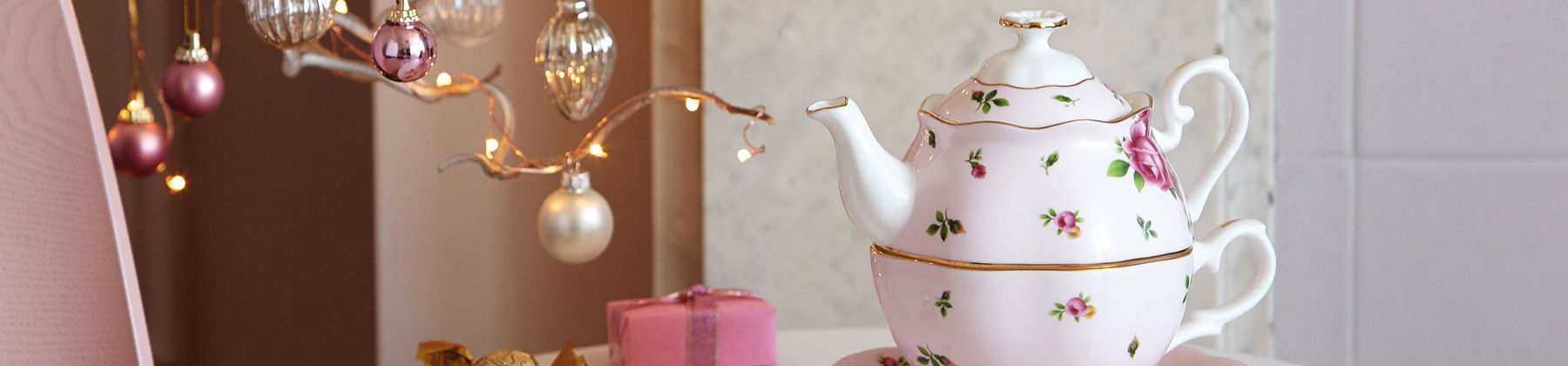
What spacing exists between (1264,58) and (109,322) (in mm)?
973

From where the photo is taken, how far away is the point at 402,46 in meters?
0.62

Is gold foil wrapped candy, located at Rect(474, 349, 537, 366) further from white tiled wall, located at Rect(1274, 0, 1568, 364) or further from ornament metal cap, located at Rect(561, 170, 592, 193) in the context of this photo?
white tiled wall, located at Rect(1274, 0, 1568, 364)

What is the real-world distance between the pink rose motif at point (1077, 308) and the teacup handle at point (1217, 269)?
0.10 meters

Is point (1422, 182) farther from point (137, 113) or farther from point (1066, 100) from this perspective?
point (137, 113)

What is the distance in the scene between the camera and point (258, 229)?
5.88ft

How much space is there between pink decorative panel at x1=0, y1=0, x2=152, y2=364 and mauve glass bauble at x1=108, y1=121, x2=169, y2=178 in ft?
2.78

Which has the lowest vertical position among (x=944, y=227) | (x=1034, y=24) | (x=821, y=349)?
(x=821, y=349)

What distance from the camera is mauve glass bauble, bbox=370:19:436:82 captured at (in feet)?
2.02

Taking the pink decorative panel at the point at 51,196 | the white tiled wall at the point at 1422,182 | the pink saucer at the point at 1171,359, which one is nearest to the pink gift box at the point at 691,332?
the pink saucer at the point at 1171,359

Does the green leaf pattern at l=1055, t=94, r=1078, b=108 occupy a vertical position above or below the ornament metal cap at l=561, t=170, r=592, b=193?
above

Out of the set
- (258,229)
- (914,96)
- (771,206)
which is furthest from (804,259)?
(258,229)

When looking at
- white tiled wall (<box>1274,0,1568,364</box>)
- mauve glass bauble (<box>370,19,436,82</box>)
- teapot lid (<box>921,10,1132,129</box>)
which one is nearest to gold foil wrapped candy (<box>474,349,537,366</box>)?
mauve glass bauble (<box>370,19,436,82</box>)

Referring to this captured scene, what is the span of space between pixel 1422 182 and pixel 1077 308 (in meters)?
0.63

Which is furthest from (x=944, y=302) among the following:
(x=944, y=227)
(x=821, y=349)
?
(x=821, y=349)
